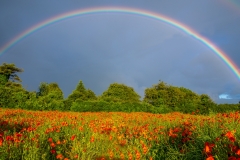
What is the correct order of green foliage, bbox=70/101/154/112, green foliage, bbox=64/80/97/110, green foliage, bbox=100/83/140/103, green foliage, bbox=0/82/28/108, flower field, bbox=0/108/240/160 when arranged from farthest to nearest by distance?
green foliage, bbox=100/83/140/103 < green foliage, bbox=64/80/97/110 < green foliage, bbox=0/82/28/108 < green foliage, bbox=70/101/154/112 < flower field, bbox=0/108/240/160

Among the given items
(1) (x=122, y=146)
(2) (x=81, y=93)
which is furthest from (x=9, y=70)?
(1) (x=122, y=146)

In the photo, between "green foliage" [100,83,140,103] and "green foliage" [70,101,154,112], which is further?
"green foliage" [100,83,140,103]

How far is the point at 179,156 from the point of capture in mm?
4484

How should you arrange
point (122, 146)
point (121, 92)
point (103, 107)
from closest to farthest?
point (122, 146), point (103, 107), point (121, 92)

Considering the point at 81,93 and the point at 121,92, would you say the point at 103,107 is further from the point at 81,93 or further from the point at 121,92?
the point at 121,92

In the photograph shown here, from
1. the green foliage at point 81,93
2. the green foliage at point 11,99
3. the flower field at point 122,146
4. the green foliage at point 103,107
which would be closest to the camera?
the flower field at point 122,146

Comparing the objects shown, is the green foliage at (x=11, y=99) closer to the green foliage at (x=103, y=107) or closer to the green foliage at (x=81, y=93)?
the green foliage at (x=103, y=107)

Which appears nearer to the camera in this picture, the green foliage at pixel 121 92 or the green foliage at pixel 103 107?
the green foliage at pixel 103 107

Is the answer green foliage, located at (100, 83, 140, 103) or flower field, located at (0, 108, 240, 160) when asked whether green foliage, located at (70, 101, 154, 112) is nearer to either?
flower field, located at (0, 108, 240, 160)

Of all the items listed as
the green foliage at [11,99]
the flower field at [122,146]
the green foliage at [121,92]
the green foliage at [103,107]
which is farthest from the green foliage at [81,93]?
the flower field at [122,146]

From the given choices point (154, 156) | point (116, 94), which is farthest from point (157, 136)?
point (116, 94)

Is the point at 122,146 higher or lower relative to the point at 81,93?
lower

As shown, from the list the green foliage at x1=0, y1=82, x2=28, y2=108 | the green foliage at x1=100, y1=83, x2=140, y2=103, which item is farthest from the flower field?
the green foliage at x1=100, y1=83, x2=140, y2=103

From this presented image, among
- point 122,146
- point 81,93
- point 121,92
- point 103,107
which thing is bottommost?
point 122,146
